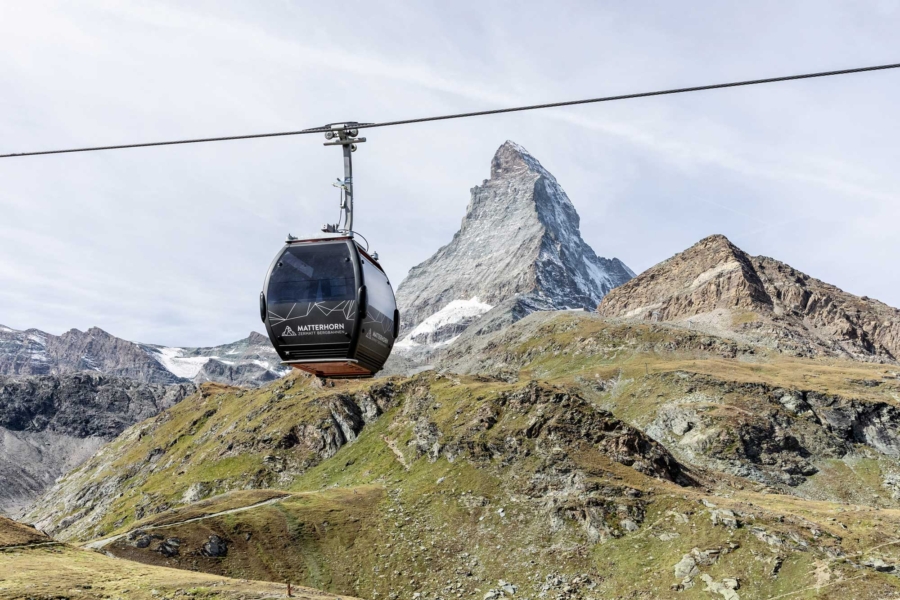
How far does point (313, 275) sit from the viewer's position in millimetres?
24391

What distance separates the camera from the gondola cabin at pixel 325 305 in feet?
78.6

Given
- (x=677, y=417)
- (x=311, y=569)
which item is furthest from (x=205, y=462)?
(x=677, y=417)

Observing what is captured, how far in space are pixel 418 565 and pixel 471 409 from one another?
39609 mm

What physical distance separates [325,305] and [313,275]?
1063 mm

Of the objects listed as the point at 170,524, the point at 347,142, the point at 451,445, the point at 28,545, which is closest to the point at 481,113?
the point at 347,142

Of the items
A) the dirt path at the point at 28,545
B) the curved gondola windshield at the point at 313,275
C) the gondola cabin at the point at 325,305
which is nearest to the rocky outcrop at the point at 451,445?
the dirt path at the point at 28,545

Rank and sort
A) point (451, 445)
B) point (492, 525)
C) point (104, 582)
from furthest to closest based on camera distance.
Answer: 1. point (451, 445)
2. point (492, 525)
3. point (104, 582)

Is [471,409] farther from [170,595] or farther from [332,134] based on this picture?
[332,134]

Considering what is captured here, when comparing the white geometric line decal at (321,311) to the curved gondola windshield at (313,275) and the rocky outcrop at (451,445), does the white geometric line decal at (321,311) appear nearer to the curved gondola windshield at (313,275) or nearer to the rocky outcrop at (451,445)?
the curved gondola windshield at (313,275)

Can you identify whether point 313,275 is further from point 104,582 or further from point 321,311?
point 104,582

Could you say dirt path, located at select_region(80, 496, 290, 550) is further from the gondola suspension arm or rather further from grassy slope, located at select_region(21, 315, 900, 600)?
the gondola suspension arm

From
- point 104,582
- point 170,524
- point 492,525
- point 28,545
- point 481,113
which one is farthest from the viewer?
point 492,525

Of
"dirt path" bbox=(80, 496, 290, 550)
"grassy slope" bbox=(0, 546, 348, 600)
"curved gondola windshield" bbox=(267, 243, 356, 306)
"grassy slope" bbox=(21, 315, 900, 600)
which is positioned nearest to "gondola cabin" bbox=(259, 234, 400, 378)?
"curved gondola windshield" bbox=(267, 243, 356, 306)

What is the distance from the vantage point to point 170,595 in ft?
174
